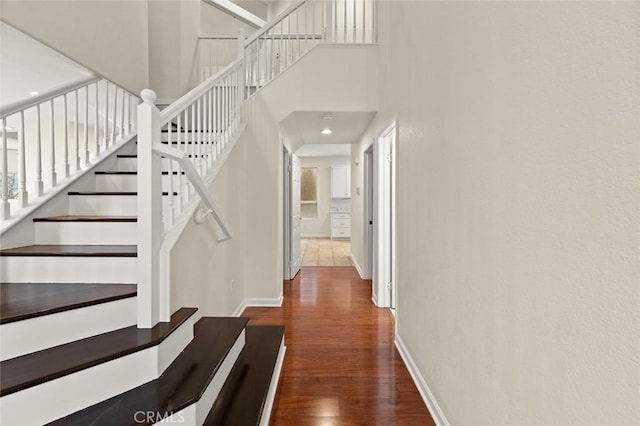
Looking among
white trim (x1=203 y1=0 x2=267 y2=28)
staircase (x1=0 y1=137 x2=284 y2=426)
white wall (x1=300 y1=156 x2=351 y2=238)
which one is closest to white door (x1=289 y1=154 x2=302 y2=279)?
white trim (x1=203 y1=0 x2=267 y2=28)

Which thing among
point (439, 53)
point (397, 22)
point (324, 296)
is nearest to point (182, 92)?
point (397, 22)

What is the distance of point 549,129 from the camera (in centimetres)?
97

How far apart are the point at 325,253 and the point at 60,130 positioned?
18.0 feet

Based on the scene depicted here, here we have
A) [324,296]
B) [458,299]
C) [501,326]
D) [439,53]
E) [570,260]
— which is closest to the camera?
[570,260]

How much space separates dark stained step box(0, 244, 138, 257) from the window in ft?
29.3

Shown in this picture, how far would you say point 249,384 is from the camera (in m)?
1.92

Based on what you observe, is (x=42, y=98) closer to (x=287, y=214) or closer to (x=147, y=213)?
(x=147, y=213)

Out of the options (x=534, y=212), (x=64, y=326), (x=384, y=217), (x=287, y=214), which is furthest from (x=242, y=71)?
(x=534, y=212)

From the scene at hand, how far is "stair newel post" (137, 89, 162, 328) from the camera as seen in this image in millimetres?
1691

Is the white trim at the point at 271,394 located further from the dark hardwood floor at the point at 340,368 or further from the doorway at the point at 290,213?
the doorway at the point at 290,213

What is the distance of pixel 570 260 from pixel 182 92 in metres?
4.75

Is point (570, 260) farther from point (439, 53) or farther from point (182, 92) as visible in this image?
point (182, 92)

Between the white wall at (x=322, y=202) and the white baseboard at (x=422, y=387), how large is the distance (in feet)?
27.3

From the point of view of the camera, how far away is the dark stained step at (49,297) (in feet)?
4.91
